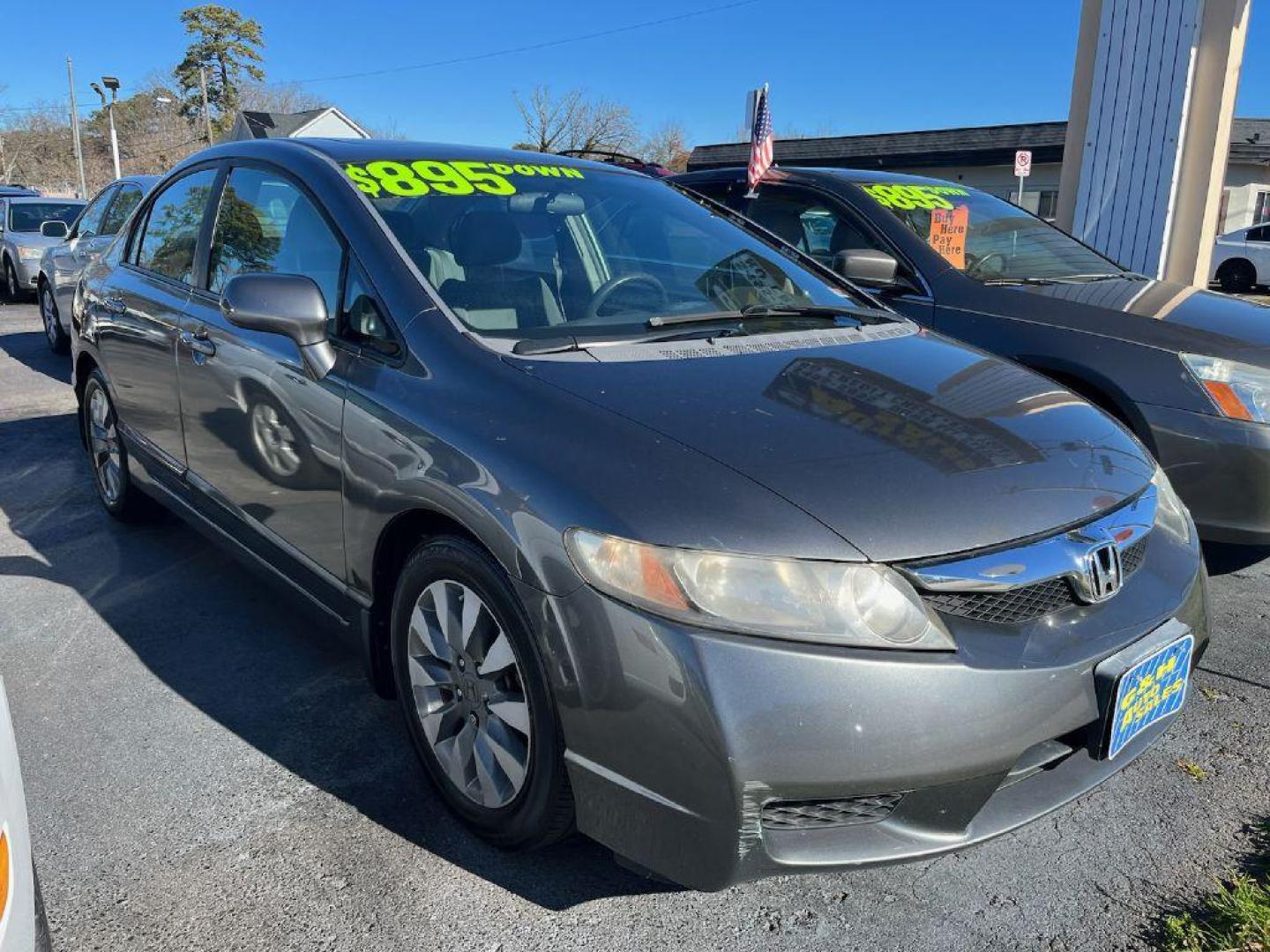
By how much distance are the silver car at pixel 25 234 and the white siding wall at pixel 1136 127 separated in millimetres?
12493

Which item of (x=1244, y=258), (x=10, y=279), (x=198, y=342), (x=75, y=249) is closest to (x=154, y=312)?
(x=198, y=342)

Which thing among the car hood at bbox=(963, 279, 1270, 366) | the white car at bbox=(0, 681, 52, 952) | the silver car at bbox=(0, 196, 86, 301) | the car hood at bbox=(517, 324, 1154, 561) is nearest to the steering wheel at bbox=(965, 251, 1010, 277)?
the car hood at bbox=(963, 279, 1270, 366)

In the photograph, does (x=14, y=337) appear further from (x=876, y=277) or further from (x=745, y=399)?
(x=745, y=399)

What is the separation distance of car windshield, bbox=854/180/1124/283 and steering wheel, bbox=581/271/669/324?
2098 millimetres

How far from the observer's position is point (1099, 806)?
8.36 ft

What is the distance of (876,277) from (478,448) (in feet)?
8.93

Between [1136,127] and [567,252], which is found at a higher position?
[1136,127]

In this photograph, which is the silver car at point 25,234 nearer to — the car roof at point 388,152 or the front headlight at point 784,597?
the car roof at point 388,152

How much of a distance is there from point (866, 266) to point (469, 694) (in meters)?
2.83

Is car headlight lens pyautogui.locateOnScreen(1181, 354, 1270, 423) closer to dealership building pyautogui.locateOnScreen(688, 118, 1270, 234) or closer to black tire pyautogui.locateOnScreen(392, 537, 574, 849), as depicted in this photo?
black tire pyautogui.locateOnScreen(392, 537, 574, 849)

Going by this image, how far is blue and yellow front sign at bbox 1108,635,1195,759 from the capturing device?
77.5 inches

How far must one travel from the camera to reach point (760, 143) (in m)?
5.72

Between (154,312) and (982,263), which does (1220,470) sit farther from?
(154,312)

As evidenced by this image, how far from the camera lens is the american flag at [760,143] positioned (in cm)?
536
